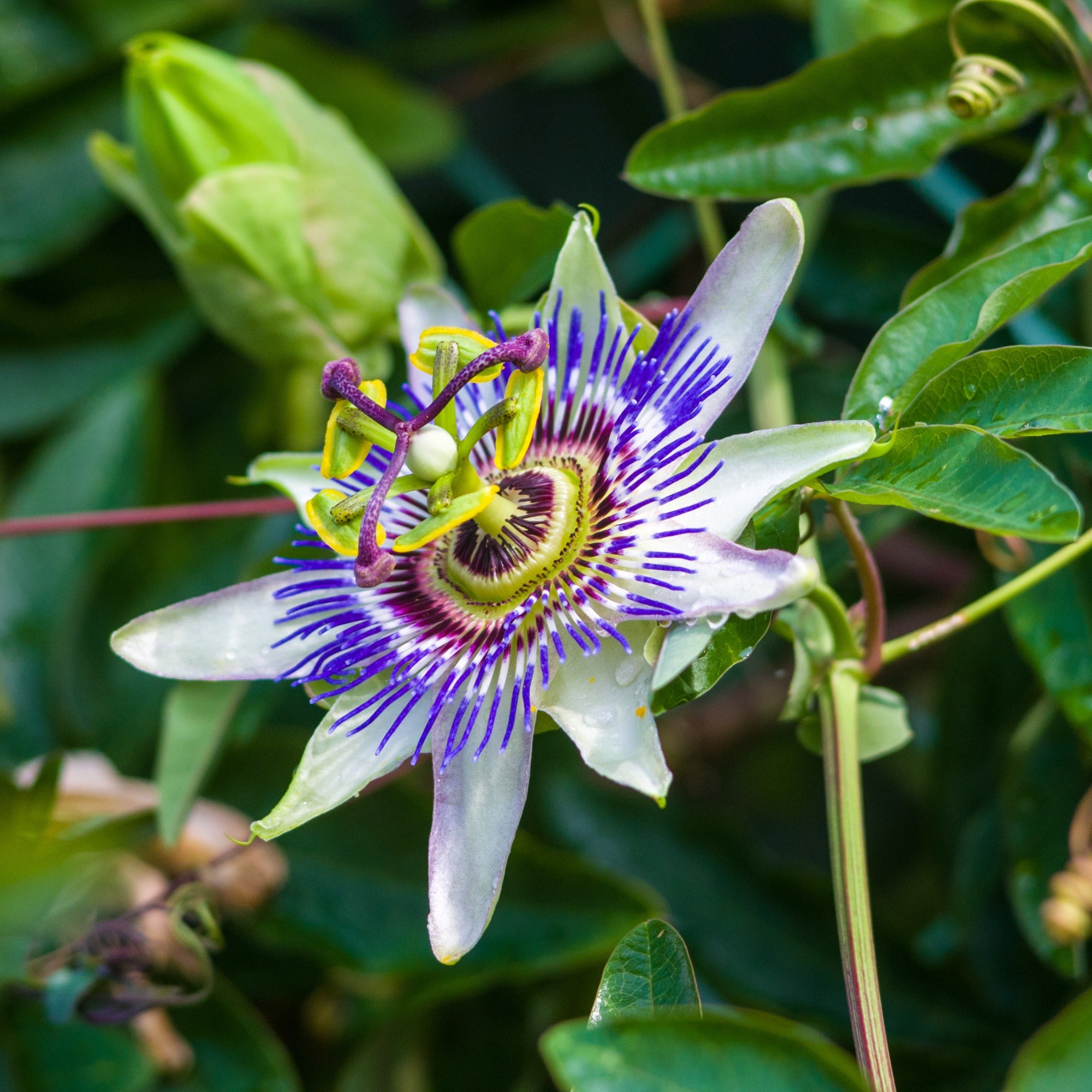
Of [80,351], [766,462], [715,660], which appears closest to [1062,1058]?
[715,660]

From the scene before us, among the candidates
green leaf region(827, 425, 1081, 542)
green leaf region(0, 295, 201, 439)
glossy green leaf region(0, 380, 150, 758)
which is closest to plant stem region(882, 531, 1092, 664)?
green leaf region(827, 425, 1081, 542)

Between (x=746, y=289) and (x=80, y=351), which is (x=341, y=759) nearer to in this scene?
(x=746, y=289)

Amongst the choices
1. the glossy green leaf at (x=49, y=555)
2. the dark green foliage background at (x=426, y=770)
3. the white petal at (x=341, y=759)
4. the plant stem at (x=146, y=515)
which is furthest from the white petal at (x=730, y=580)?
the glossy green leaf at (x=49, y=555)

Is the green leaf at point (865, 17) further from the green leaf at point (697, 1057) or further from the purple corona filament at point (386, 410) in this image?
the green leaf at point (697, 1057)

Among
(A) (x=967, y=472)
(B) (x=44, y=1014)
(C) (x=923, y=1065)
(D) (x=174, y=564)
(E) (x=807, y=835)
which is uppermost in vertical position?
(A) (x=967, y=472)

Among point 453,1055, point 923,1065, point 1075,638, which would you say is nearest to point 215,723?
point 453,1055

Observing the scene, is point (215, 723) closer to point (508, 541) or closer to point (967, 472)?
point (508, 541)

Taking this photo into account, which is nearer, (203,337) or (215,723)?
(215,723)
